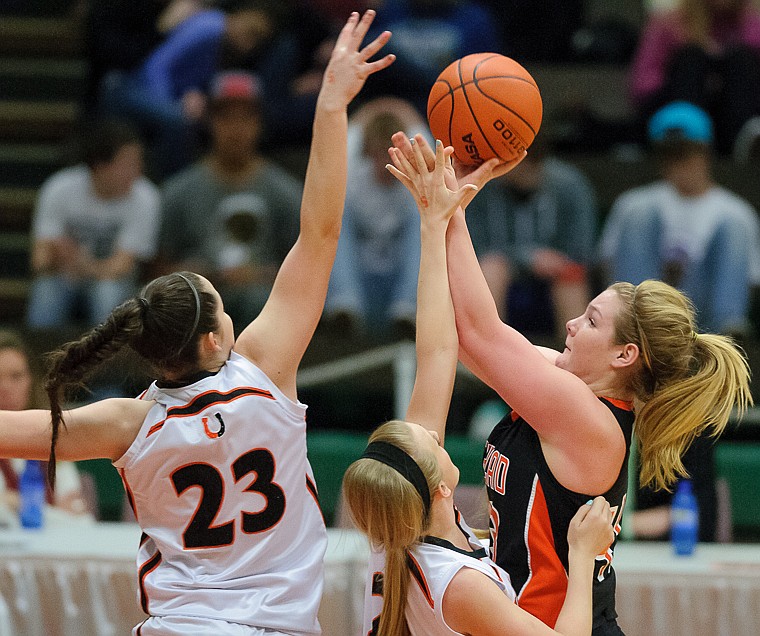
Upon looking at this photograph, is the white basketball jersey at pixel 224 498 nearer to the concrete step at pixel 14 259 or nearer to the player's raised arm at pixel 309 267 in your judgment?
the player's raised arm at pixel 309 267

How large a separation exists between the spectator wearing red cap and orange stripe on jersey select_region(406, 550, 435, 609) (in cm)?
444

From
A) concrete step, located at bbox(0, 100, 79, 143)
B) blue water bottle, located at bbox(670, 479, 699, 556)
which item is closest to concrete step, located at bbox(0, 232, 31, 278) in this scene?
concrete step, located at bbox(0, 100, 79, 143)

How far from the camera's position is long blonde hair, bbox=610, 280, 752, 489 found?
272 centimetres

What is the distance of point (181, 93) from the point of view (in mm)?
8414

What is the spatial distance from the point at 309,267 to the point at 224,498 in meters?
0.57

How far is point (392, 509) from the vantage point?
2434 millimetres

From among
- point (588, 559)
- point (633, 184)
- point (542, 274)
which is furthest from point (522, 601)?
point (633, 184)

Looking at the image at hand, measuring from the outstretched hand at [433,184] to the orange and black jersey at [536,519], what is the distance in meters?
0.57

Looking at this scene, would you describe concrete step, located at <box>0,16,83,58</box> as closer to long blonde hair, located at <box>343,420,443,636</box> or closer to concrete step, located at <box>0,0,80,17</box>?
concrete step, located at <box>0,0,80,17</box>

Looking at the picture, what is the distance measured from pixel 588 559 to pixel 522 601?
0.22m

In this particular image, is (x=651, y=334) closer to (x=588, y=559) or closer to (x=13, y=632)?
(x=588, y=559)

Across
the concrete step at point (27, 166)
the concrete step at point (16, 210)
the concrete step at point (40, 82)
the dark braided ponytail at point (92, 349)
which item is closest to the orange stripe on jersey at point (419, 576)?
the dark braided ponytail at point (92, 349)

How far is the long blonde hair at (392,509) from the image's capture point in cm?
243

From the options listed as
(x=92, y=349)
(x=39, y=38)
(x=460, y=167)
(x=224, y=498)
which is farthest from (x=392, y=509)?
(x=39, y=38)
